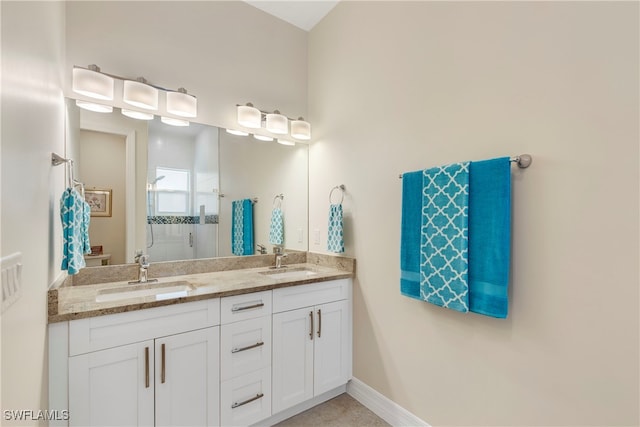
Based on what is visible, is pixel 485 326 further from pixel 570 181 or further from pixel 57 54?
pixel 57 54

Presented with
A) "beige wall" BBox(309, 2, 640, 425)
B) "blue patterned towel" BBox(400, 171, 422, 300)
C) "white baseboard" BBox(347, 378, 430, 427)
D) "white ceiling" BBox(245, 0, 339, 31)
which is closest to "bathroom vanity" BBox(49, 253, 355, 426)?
"white baseboard" BBox(347, 378, 430, 427)

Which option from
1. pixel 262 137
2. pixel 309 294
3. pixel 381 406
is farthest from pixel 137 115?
pixel 381 406

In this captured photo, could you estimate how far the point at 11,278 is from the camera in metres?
0.71

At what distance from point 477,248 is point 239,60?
2.08m

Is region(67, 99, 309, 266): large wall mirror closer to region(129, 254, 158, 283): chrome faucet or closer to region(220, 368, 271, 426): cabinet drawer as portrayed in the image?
region(129, 254, 158, 283): chrome faucet

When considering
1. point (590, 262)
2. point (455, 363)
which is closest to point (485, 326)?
point (455, 363)

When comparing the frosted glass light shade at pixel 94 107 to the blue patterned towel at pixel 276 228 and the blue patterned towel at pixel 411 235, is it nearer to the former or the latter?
the blue patterned towel at pixel 276 228

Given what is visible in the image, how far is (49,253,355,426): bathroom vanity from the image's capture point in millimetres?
1277

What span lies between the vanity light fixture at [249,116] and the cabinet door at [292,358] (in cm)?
136

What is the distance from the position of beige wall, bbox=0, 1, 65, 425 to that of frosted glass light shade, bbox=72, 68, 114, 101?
0.25 meters

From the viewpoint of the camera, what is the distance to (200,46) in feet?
6.94

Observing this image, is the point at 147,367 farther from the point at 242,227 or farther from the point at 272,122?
the point at 272,122

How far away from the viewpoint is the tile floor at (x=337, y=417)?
1875mm

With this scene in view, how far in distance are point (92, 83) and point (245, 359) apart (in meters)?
1.73
